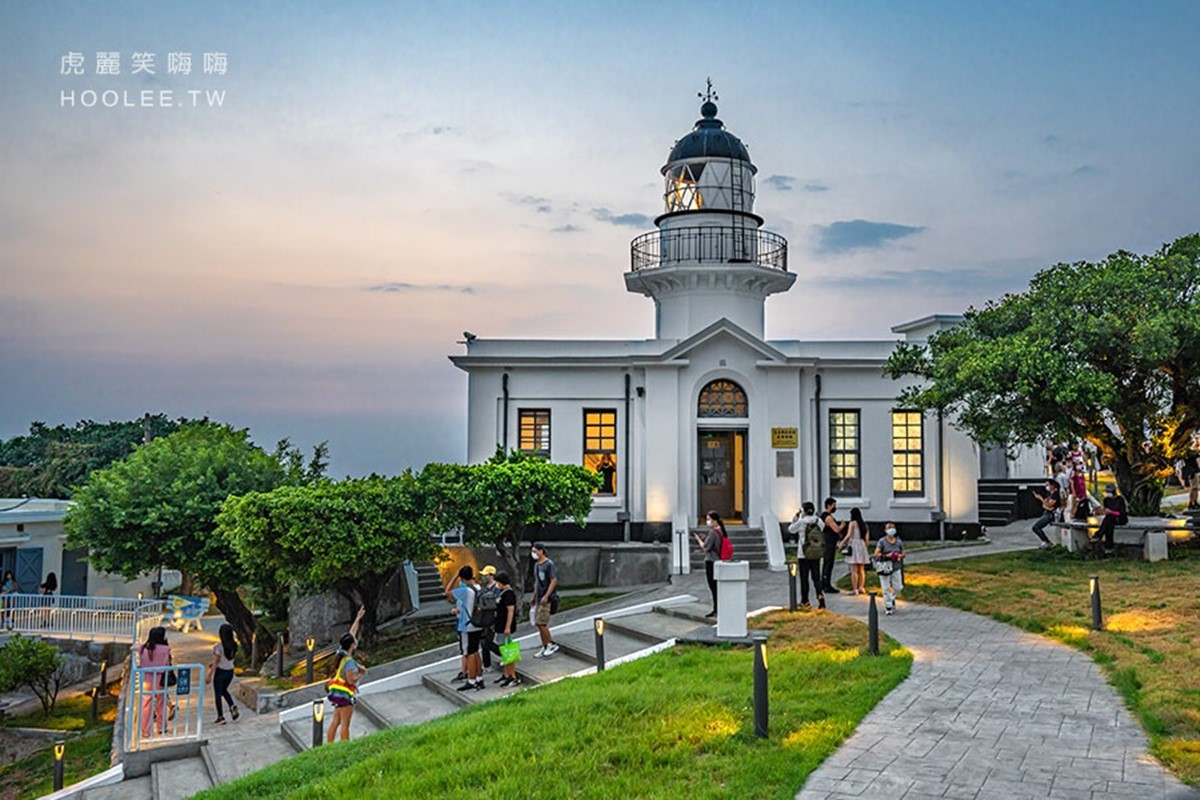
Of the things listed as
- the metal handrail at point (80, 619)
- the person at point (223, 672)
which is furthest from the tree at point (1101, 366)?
the metal handrail at point (80, 619)

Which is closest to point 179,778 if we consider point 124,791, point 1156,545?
point 124,791

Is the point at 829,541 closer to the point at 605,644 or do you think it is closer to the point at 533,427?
the point at 605,644

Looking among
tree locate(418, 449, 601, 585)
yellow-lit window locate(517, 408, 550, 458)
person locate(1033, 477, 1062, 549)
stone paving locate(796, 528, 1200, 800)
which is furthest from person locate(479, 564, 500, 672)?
person locate(1033, 477, 1062, 549)

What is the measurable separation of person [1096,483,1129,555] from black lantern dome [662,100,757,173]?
46.3 ft

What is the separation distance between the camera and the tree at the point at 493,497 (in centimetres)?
1800

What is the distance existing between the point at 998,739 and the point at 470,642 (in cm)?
720

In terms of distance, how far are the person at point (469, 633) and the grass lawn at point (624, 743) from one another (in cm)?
203

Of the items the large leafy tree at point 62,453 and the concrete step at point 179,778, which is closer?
the concrete step at point 179,778

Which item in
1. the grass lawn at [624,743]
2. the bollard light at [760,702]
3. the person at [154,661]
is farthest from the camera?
the person at [154,661]

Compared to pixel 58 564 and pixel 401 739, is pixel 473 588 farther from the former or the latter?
pixel 58 564

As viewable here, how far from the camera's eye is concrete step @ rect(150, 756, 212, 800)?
10.6m

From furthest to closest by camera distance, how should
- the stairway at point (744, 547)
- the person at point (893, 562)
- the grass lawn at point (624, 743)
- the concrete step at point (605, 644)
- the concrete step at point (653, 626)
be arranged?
the stairway at point (744, 547)
the person at point (893, 562)
the concrete step at point (653, 626)
the concrete step at point (605, 644)
the grass lawn at point (624, 743)

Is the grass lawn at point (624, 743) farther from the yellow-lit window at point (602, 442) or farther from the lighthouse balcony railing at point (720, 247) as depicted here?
the lighthouse balcony railing at point (720, 247)

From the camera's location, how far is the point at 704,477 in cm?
2486
